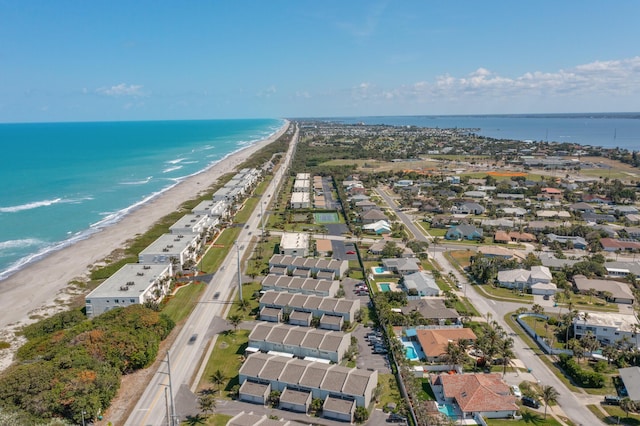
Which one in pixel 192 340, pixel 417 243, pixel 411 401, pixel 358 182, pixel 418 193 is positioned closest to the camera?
pixel 411 401

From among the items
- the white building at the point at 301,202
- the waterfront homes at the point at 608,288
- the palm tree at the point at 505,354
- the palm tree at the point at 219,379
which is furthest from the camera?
the white building at the point at 301,202

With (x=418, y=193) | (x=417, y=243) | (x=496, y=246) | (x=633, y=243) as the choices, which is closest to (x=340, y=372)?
(x=417, y=243)

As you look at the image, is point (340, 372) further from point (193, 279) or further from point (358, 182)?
point (358, 182)

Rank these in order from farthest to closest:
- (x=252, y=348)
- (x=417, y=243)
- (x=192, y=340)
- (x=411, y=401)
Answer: (x=417, y=243) < (x=192, y=340) < (x=252, y=348) < (x=411, y=401)

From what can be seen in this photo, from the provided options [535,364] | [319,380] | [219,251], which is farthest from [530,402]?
[219,251]

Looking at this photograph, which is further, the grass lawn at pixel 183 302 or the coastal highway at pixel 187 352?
the grass lawn at pixel 183 302

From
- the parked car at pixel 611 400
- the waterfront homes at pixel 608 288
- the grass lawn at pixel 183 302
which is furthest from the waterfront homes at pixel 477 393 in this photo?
the grass lawn at pixel 183 302

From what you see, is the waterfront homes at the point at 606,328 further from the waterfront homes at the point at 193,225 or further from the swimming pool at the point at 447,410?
the waterfront homes at the point at 193,225
